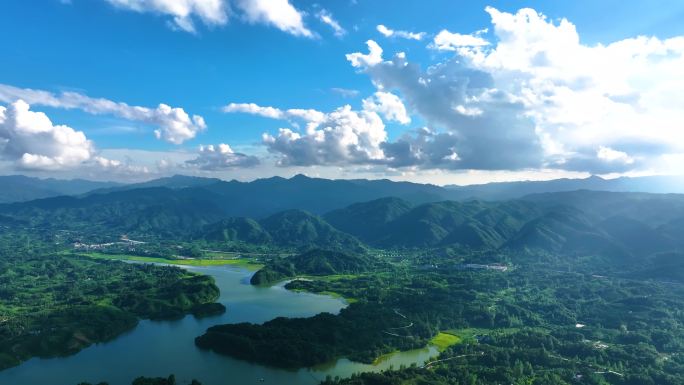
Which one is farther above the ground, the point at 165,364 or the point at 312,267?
the point at 165,364

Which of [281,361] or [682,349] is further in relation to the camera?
[682,349]

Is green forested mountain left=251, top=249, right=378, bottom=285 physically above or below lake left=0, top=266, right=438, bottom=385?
below

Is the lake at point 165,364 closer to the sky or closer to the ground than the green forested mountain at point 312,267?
closer to the sky

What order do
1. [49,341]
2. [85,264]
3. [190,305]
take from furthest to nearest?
[85,264] < [190,305] < [49,341]

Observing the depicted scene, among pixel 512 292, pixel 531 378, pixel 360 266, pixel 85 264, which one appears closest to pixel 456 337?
pixel 531 378

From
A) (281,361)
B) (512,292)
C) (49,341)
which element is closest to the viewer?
(281,361)

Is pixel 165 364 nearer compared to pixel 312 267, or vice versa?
pixel 165 364

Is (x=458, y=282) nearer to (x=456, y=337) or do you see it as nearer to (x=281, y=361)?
(x=456, y=337)

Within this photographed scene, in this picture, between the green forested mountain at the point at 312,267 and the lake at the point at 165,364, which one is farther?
the green forested mountain at the point at 312,267

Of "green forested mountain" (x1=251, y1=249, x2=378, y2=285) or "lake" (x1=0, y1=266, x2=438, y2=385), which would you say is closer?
"lake" (x1=0, y1=266, x2=438, y2=385)

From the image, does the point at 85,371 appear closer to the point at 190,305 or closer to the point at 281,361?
the point at 281,361
